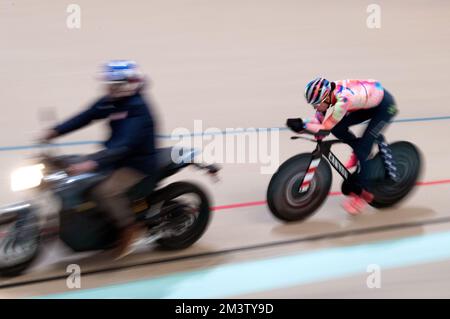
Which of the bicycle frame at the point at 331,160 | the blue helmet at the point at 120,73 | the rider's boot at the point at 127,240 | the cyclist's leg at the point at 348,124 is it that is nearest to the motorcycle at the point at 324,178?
the bicycle frame at the point at 331,160

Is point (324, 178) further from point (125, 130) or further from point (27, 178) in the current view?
point (27, 178)

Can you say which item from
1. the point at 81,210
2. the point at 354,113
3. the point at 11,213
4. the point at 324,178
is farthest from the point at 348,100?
the point at 11,213

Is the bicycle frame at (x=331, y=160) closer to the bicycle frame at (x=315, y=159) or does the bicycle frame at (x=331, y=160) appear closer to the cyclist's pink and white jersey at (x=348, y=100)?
the bicycle frame at (x=315, y=159)

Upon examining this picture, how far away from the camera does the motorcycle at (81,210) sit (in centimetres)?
315

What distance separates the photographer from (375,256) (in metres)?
3.73

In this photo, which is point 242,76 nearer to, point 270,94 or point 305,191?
point 270,94

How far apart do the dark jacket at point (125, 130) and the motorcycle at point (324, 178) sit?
37.8 inches

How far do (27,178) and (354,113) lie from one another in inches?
87.0

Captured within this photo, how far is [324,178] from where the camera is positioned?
158 inches

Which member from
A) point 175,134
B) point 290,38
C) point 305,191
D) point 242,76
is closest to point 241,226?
point 305,191

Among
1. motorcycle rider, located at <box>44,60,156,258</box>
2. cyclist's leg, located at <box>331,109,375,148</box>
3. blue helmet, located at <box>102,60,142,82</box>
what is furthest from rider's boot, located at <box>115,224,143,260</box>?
cyclist's leg, located at <box>331,109,375,148</box>

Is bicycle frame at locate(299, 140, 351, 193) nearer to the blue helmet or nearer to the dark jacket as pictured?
the dark jacket

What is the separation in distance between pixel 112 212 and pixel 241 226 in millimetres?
1106

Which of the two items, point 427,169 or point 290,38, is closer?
point 427,169
